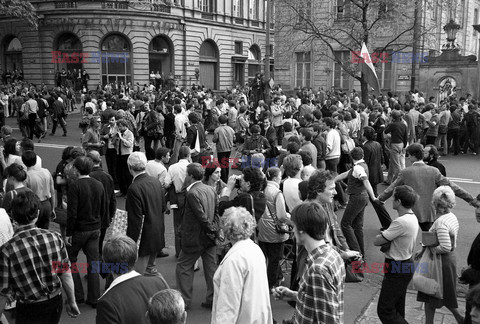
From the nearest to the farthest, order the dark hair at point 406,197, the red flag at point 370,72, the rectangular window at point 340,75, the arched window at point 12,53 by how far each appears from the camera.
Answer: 1. the dark hair at point 406,197
2. the red flag at point 370,72
3. the rectangular window at point 340,75
4. the arched window at point 12,53

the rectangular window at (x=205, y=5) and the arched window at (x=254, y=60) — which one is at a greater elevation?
the rectangular window at (x=205, y=5)

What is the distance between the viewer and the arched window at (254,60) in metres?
48.8

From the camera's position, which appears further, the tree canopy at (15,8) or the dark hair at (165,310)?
the tree canopy at (15,8)

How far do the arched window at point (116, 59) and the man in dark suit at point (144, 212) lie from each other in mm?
31739

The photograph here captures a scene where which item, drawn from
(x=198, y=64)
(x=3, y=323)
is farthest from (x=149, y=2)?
(x=3, y=323)

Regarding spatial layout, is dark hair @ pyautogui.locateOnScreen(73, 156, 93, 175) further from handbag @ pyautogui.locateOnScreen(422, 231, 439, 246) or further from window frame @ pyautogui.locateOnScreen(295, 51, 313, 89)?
window frame @ pyautogui.locateOnScreen(295, 51, 313, 89)

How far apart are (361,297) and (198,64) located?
36.9 m

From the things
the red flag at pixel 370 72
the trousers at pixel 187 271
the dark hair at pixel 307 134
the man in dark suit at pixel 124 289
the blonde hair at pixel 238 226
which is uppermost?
the red flag at pixel 370 72

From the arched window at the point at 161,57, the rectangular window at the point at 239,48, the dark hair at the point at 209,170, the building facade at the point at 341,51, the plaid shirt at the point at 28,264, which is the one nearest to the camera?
the plaid shirt at the point at 28,264

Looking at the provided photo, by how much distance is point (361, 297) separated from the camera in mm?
6414

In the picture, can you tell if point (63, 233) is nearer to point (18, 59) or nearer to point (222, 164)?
point (222, 164)

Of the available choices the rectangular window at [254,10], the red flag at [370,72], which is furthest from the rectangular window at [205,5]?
the red flag at [370,72]

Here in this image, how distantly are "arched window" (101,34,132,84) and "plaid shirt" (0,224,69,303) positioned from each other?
110 ft

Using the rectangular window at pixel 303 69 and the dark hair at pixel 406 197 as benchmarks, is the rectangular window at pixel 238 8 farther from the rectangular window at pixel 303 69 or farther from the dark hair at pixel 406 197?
the dark hair at pixel 406 197
